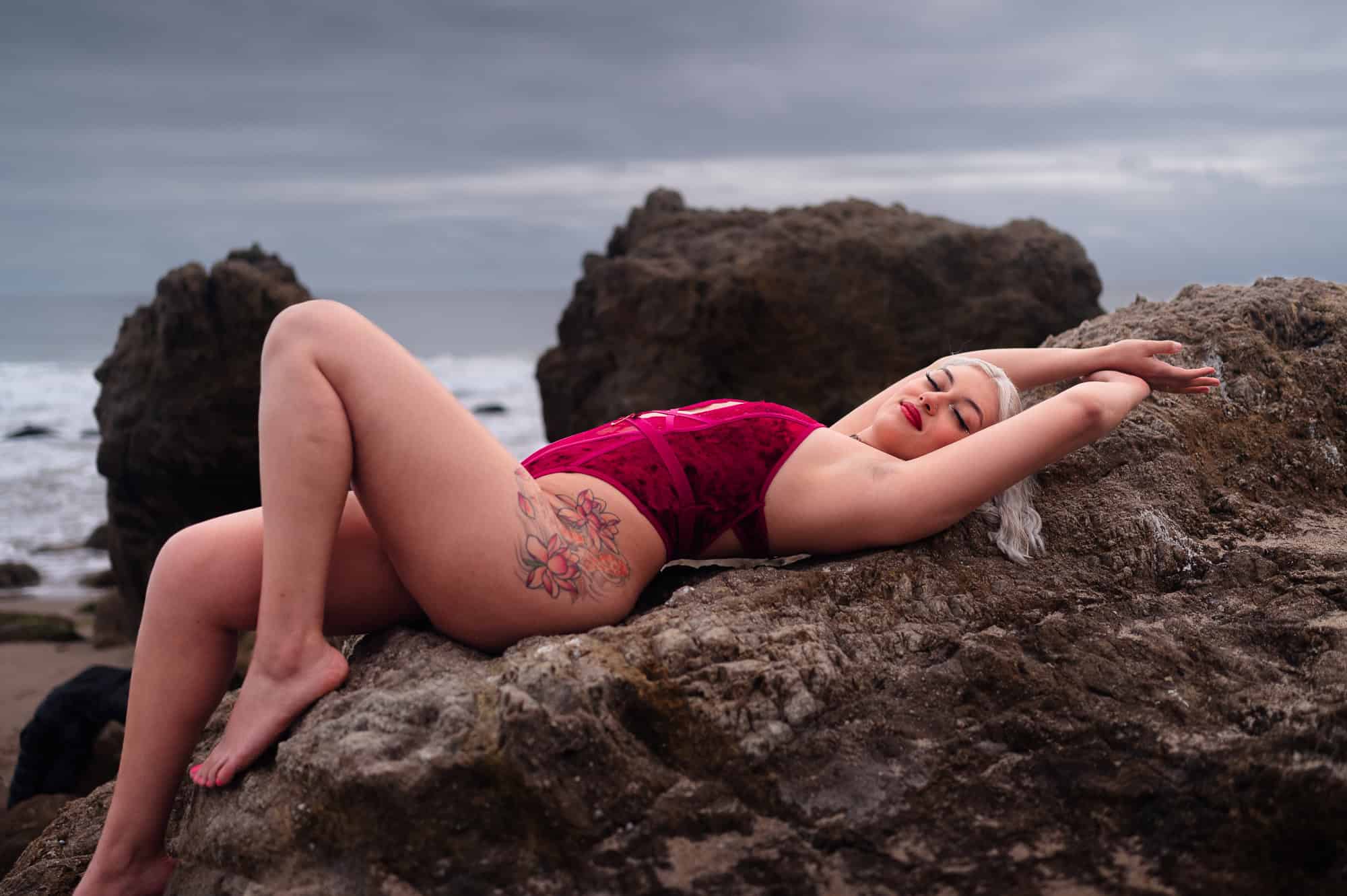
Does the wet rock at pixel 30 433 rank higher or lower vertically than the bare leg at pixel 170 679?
lower

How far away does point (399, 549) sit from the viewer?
8.39 ft

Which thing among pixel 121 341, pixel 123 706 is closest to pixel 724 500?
pixel 123 706

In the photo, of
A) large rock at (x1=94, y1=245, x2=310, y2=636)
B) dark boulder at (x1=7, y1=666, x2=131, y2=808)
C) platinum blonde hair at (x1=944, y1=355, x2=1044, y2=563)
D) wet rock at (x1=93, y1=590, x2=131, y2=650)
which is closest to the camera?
platinum blonde hair at (x1=944, y1=355, x2=1044, y2=563)

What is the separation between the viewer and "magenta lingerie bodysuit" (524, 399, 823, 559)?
2.84 meters

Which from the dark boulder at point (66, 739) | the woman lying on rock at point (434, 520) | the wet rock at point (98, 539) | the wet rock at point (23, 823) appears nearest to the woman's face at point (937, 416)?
the woman lying on rock at point (434, 520)

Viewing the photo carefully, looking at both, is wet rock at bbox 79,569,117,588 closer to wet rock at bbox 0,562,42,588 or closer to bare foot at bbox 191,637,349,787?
wet rock at bbox 0,562,42,588

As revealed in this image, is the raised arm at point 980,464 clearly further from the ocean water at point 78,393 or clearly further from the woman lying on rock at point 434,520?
the ocean water at point 78,393

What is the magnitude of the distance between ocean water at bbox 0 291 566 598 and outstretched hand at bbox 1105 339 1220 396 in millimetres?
2453

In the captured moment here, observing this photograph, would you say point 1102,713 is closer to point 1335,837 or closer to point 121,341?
point 1335,837

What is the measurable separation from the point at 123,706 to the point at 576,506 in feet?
13.1

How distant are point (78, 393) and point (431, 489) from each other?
28631 millimetres

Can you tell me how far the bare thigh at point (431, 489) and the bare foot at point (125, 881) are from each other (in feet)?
2.84

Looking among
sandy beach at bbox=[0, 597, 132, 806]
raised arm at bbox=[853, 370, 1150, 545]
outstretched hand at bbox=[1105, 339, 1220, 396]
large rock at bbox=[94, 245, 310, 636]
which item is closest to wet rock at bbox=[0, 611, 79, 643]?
sandy beach at bbox=[0, 597, 132, 806]

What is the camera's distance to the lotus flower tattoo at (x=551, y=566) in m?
2.58
